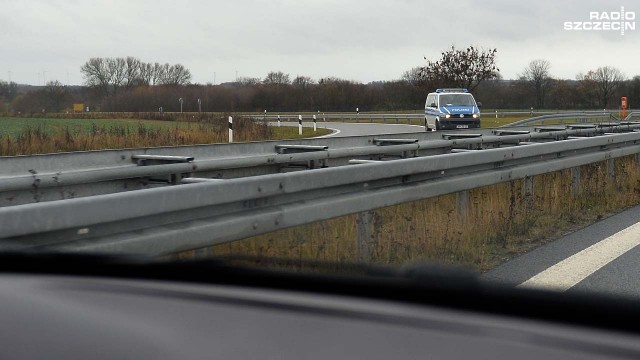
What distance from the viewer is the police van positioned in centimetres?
2947

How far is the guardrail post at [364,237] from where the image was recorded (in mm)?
6059

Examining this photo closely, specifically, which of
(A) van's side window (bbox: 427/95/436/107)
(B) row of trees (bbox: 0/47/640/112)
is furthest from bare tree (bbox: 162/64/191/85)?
(A) van's side window (bbox: 427/95/436/107)

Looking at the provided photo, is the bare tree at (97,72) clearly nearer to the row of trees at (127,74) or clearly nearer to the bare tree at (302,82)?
the row of trees at (127,74)

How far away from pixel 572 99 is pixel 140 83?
48.5 metres

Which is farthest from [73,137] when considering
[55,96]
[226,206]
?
[226,206]

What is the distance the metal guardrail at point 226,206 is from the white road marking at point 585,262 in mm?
1274

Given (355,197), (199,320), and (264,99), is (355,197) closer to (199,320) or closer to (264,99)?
(199,320)

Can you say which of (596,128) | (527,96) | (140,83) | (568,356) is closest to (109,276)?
(568,356)

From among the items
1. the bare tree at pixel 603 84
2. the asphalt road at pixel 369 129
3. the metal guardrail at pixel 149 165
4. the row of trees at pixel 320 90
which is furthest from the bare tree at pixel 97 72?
the bare tree at pixel 603 84

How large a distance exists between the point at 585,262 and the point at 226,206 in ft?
10.9

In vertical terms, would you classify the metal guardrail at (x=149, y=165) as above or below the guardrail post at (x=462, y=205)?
above

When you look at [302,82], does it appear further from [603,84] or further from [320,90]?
[603,84]

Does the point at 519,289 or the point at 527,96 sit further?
the point at 527,96

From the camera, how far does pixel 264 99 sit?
56250mm
